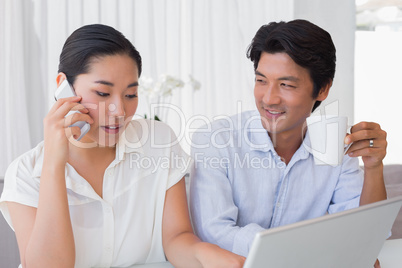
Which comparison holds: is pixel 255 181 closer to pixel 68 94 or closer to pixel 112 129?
pixel 112 129

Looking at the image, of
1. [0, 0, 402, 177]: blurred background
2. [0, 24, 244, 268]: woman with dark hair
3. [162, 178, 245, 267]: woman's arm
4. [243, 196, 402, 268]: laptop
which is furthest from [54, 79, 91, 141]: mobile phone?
[0, 0, 402, 177]: blurred background

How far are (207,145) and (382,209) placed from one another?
69 centimetres

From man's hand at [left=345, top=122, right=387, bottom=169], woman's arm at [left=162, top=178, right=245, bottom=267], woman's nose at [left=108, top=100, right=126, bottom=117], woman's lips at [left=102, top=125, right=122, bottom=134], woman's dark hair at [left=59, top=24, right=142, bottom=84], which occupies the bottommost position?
woman's arm at [left=162, top=178, right=245, bottom=267]

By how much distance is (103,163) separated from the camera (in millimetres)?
1442

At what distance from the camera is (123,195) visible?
1.43m

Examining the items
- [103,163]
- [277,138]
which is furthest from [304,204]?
[103,163]

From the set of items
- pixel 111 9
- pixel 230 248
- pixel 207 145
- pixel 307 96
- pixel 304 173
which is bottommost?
pixel 230 248

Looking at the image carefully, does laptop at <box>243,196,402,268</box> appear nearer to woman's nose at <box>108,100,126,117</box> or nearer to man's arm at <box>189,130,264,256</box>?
man's arm at <box>189,130,264,256</box>

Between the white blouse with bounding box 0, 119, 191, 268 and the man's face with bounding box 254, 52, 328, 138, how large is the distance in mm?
308

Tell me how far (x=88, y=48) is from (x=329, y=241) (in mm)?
838

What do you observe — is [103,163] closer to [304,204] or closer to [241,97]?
[304,204]

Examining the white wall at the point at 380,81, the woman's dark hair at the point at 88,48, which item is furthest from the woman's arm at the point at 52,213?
the white wall at the point at 380,81

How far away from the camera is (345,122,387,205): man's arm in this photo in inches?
55.2

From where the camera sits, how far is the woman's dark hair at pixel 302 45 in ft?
5.02
